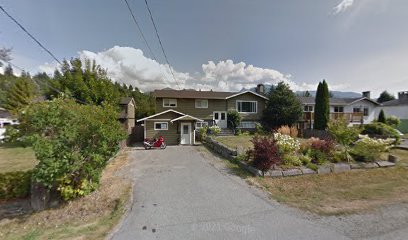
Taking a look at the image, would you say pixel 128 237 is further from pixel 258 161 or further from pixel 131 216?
pixel 258 161

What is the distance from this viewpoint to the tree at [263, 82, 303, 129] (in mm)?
22348

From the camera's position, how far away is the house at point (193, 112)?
18562mm

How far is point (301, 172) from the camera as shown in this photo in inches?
304

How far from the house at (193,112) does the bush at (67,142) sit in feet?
38.4

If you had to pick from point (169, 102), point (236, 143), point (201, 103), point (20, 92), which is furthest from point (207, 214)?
point (20, 92)

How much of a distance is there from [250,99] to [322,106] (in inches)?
340

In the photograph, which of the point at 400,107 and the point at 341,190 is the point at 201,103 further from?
the point at 400,107

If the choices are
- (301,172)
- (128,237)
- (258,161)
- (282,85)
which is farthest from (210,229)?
(282,85)

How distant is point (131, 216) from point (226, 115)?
20.3 m

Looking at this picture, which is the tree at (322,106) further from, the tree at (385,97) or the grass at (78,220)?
the tree at (385,97)

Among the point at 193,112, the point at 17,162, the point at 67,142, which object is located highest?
the point at 193,112

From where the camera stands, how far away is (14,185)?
6258mm

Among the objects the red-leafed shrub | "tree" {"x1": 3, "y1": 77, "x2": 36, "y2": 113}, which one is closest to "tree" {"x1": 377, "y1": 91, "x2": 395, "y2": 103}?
the red-leafed shrub

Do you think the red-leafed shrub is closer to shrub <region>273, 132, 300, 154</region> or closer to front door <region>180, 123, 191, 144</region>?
shrub <region>273, 132, 300, 154</region>
